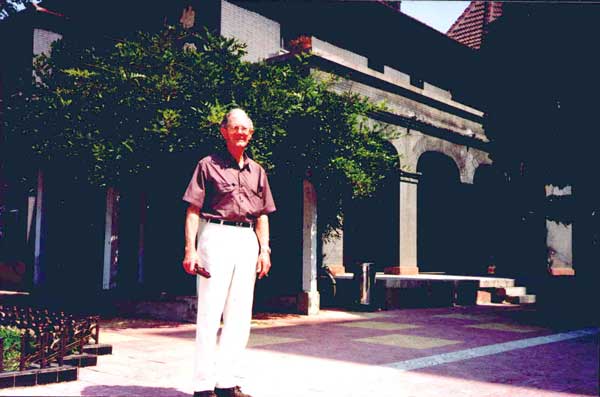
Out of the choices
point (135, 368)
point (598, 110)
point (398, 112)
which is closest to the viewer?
point (135, 368)

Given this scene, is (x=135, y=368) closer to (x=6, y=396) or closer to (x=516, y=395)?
(x=6, y=396)

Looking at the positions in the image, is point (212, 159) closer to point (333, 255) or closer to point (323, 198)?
point (323, 198)

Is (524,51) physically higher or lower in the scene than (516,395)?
higher

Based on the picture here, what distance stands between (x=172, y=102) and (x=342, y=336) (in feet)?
14.2

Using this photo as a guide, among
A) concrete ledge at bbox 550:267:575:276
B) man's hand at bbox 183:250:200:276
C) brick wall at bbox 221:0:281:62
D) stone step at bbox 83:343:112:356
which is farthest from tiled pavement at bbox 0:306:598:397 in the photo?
concrete ledge at bbox 550:267:575:276

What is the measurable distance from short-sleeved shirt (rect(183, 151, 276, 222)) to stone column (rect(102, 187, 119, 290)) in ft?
24.8

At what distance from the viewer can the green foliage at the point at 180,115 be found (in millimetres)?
8898

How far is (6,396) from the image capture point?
13.5 ft

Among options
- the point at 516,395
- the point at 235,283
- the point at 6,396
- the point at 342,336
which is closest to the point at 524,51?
the point at 342,336

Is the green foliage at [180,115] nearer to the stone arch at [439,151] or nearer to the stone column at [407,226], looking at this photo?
the stone arch at [439,151]

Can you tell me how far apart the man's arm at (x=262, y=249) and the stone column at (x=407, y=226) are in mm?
11466

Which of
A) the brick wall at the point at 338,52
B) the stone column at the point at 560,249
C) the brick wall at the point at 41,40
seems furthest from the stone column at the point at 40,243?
the stone column at the point at 560,249

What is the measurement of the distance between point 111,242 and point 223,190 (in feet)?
25.2

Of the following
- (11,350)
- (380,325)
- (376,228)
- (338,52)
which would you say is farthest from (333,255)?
(11,350)
